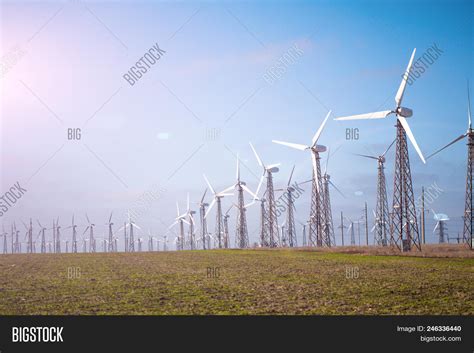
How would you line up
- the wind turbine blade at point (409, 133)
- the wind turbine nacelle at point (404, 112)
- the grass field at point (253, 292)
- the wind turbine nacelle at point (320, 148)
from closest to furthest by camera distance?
the grass field at point (253, 292) → the wind turbine blade at point (409, 133) → the wind turbine nacelle at point (404, 112) → the wind turbine nacelle at point (320, 148)

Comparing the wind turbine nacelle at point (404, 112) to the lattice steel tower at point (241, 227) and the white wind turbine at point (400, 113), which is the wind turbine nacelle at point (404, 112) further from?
the lattice steel tower at point (241, 227)

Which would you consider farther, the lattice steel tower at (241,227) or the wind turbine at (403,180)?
the lattice steel tower at (241,227)

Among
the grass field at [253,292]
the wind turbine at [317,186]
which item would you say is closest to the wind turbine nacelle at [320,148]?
the wind turbine at [317,186]

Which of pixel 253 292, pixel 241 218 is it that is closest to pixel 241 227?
pixel 241 218

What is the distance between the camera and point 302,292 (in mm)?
26094

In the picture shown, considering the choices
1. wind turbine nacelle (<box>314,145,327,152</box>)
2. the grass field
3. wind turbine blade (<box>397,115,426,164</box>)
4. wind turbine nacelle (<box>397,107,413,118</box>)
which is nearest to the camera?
the grass field

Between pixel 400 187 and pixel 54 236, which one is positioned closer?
pixel 400 187

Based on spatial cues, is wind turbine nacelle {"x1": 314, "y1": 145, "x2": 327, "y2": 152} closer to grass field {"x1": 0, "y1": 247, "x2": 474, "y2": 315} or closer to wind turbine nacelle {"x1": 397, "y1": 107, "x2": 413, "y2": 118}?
wind turbine nacelle {"x1": 397, "y1": 107, "x2": 413, "y2": 118}

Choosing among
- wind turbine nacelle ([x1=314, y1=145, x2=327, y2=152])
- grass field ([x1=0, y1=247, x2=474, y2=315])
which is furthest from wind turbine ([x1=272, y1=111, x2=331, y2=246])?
grass field ([x1=0, y1=247, x2=474, y2=315])

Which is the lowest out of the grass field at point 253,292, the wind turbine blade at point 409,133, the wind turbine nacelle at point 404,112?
the grass field at point 253,292
